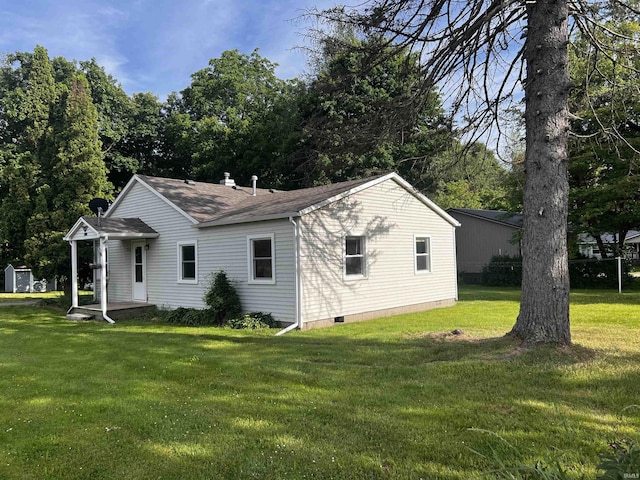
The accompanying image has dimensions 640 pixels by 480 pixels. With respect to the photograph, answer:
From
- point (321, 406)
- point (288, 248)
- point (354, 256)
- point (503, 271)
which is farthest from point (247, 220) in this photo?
point (503, 271)

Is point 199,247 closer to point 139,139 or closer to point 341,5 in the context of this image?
point 341,5

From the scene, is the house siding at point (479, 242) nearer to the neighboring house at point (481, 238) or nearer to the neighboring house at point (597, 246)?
the neighboring house at point (481, 238)

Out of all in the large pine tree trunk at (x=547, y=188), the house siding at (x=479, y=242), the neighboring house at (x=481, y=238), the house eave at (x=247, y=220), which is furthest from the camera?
the house siding at (x=479, y=242)

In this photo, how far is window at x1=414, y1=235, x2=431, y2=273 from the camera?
14.8m

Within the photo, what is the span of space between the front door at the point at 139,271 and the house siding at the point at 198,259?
0.68 ft

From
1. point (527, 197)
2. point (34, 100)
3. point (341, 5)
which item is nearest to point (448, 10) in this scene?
point (341, 5)

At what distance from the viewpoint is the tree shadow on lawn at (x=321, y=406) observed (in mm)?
3609

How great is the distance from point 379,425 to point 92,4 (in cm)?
1328

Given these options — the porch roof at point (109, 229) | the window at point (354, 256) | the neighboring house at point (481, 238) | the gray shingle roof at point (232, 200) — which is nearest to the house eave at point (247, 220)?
the gray shingle roof at point (232, 200)

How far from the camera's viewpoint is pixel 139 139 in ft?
107

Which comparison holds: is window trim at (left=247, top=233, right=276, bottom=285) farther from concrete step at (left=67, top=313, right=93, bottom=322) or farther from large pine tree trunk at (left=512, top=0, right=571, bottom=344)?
large pine tree trunk at (left=512, top=0, right=571, bottom=344)

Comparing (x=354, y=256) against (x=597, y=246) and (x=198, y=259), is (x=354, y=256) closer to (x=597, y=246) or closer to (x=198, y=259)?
(x=198, y=259)

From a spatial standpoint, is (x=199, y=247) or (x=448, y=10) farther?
(x=199, y=247)

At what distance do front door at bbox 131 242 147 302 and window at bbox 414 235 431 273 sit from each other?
356 inches
